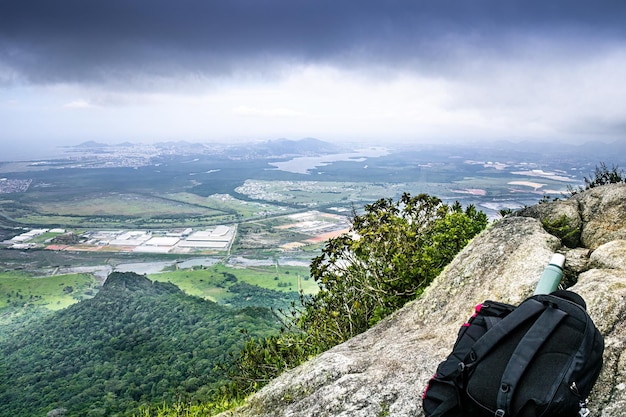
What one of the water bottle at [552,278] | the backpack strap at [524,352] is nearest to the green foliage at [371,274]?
the water bottle at [552,278]

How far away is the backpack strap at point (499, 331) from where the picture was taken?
295 centimetres

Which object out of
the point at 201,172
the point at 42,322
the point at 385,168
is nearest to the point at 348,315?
the point at 42,322

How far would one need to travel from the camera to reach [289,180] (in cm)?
13975

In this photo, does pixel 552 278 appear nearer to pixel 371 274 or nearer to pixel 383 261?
pixel 383 261

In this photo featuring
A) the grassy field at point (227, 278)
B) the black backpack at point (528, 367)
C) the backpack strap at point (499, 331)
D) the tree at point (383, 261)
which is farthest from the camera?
the grassy field at point (227, 278)

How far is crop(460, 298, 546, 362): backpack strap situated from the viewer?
295 centimetres

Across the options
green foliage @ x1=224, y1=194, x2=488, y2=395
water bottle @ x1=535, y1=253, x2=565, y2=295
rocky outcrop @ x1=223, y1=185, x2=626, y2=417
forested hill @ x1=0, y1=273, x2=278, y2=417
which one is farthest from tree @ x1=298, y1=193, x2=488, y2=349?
forested hill @ x1=0, y1=273, x2=278, y2=417

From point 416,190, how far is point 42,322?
64.6 meters

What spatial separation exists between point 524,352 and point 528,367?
3.8 inches

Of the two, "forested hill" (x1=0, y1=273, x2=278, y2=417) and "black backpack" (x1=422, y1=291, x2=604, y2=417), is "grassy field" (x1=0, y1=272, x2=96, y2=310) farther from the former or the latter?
"black backpack" (x1=422, y1=291, x2=604, y2=417)

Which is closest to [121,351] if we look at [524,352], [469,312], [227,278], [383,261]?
[227,278]

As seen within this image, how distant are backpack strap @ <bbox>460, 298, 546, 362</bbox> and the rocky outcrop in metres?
0.95

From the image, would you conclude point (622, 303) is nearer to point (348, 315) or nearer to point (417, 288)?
point (417, 288)

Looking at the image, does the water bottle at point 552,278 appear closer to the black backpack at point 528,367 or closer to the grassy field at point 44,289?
the black backpack at point 528,367
